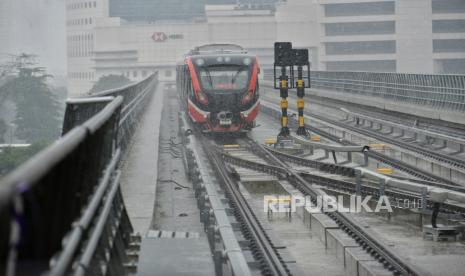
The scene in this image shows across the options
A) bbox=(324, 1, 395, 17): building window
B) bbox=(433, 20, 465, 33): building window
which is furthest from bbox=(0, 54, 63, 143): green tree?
bbox=(433, 20, 465, 33): building window

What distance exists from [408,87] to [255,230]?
79.7 feet

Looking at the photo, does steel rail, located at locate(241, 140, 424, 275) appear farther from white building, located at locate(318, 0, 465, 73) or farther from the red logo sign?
the red logo sign

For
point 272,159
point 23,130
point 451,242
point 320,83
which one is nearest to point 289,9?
point 23,130

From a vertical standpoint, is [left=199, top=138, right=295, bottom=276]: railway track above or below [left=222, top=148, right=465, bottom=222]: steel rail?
below

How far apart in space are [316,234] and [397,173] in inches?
250

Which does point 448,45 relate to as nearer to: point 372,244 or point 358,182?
point 358,182

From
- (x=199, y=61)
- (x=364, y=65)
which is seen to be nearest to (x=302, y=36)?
(x=364, y=65)

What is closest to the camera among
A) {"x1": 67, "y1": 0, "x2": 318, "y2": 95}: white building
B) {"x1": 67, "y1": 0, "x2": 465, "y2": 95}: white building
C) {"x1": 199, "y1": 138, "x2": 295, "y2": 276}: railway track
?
{"x1": 199, "y1": 138, "x2": 295, "y2": 276}: railway track

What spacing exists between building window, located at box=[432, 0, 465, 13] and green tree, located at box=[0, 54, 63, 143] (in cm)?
4519

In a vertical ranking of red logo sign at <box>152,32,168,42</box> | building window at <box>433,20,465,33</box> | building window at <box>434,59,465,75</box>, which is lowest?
building window at <box>434,59,465,75</box>

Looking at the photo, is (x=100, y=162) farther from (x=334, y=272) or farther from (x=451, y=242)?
(x=451, y=242)

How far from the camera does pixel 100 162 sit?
547 cm

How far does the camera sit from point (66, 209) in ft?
12.4

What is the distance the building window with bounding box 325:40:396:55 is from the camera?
382 feet
